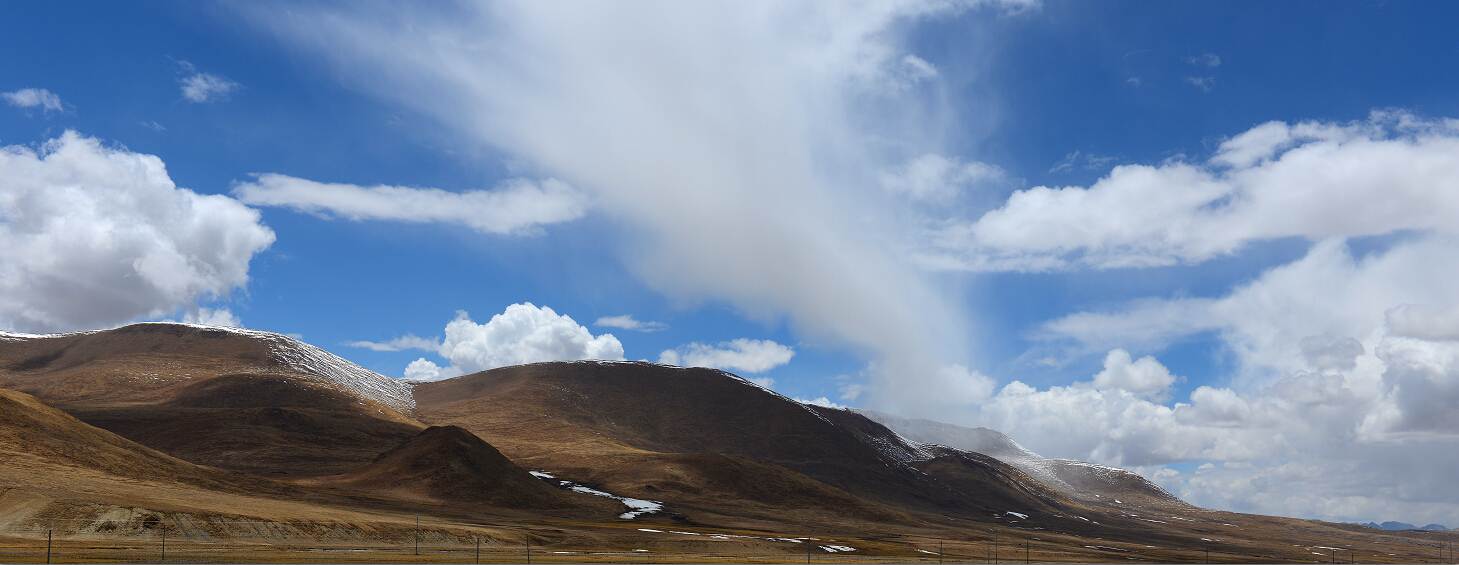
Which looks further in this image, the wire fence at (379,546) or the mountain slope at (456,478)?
the mountain slope at (456,478)

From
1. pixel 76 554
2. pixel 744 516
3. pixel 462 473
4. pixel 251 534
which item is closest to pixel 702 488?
pixel 744 516

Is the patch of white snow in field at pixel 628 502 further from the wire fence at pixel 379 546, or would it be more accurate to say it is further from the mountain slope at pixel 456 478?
the wire fence at pixel 379 546

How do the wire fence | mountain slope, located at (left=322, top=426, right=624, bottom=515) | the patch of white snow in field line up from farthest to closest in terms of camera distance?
the patch of white snow in field
mountain slope, located at (left=322, top=426, right=624, bottom=515)
the wire fence

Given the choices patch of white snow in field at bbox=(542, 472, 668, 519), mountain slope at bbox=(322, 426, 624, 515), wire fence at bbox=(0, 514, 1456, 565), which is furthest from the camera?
patch of white snow in field at bbox=(542, 472, 668, 519)

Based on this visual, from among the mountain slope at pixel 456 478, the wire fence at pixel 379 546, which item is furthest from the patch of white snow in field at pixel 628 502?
the wire fence at pixel 379 546

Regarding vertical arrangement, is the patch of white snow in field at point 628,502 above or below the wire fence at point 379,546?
below

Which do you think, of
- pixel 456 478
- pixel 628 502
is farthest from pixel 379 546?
pixel 628 502

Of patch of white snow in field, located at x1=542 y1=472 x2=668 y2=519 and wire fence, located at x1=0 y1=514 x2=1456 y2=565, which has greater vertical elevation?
wire fence, located at x1=0 y1=514 x2=1456 y2=565

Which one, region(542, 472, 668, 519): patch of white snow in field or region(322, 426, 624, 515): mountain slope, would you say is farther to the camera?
region(542, 472, 668, 519): patch of white snow in field

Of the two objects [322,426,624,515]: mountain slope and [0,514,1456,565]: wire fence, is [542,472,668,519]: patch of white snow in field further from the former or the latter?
[0,514,1456,565]: wire fence

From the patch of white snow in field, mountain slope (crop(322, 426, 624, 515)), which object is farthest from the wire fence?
mountain slope (crop(322, 426, 624, 515))

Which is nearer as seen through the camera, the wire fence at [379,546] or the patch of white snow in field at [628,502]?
the wire fence at [379,546]

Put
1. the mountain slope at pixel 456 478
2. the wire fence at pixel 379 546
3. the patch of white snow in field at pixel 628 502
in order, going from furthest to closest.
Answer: the patch of white snow in field at pixel 628 502 < the mountain slope at pixel 456 478 < the wire fence at pixel 379 546

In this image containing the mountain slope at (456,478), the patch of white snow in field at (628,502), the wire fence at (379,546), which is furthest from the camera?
the patch of white snow in field at (628,502)
